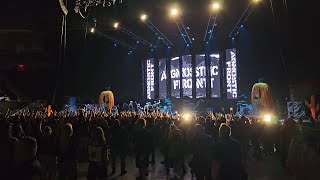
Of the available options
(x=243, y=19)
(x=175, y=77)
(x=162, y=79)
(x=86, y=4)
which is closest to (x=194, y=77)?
(x=175, y=77)

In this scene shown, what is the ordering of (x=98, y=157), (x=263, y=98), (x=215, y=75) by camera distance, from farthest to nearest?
(x=215, y=75) → (x=263, y=98) → (x=98, y=157)

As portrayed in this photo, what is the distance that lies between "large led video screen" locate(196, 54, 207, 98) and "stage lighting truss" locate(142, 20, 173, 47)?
285cm

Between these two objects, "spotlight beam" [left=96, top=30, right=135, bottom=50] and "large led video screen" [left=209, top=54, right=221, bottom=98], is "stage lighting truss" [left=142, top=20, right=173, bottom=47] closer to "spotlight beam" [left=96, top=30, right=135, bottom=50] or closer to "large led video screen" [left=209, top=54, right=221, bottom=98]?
"spotlight beam" [left=96, top=30, right=135, bottom=50]

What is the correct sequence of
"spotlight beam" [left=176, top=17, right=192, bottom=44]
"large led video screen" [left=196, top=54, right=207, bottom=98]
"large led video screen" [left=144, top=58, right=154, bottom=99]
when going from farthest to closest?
1. "large led video screen" [left=144, top=58, right=154, bottom=99]
2. "large led video screen" [left=196, top=54, right=207, bottom=98]
3. "spotlight beam" [left=176, top=17, right=192, bottom=44]

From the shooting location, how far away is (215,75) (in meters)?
23.2

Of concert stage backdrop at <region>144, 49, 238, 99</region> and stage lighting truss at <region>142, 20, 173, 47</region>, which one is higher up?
stage lighting truss at <region>142, 20, 173, 47</region>

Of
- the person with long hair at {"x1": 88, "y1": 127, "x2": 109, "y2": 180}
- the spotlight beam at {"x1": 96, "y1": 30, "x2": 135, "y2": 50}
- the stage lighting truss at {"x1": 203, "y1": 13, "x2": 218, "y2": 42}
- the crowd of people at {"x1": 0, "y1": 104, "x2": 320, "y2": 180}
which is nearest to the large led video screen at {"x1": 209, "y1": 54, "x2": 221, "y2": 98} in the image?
the stage lighting truss at {"x1": 203, "y1": 13, "x2": 218, "y2": 42}

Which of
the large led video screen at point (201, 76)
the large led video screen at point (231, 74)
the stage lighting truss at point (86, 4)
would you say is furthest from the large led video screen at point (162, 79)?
the stage lighting truss at point (86, 4)

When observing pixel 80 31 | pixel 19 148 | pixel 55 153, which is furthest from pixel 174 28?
pixel 19 148

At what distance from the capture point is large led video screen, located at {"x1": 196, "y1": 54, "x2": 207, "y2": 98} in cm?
2383

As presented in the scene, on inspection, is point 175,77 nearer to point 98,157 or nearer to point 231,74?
point 231,74

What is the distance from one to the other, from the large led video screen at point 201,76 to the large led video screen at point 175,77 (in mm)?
1665

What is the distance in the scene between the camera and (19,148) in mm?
3945

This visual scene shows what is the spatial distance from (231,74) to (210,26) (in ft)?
12.7
